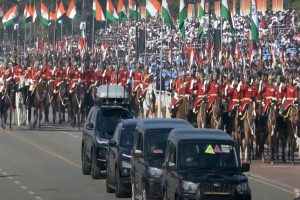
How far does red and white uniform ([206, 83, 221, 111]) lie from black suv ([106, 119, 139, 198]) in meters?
12.2

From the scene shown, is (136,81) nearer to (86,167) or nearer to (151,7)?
(151,7)

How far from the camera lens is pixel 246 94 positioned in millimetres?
45594

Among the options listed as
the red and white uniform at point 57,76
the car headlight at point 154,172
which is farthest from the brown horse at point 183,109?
the car headlight at point 154,172

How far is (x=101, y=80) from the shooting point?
61.9m

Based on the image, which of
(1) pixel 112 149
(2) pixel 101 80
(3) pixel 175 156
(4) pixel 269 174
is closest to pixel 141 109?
(2) pixel 101 80

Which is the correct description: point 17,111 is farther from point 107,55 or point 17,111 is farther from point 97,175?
point 107,55

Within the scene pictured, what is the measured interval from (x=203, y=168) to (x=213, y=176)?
356mm

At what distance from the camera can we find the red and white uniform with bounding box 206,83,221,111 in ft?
157

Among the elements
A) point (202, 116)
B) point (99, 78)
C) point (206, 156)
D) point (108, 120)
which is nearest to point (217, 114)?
point (202, 116)

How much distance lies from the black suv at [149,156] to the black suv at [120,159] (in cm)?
110

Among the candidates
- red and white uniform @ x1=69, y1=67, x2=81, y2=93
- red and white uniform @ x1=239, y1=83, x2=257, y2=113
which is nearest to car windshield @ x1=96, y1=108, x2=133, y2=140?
red and white uniform @ x1=239, y1=83, x2=257, y2=113

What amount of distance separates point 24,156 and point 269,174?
8730 mm

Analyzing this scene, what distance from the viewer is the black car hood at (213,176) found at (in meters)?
28.1

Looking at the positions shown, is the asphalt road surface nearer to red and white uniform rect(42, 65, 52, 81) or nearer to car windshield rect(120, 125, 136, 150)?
car windshield rect(120, 125, 136, 150)
